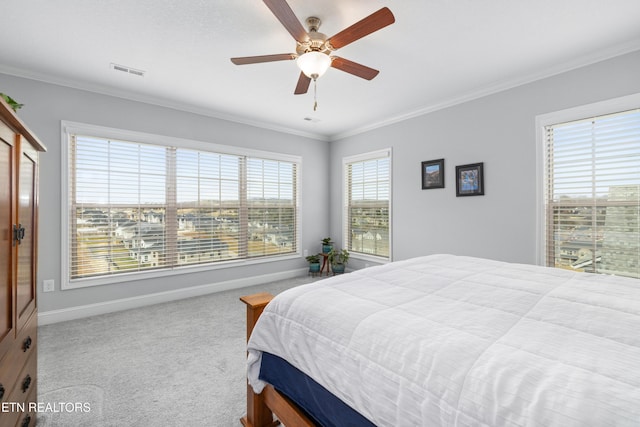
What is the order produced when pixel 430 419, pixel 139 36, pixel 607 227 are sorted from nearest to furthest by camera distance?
pixel 430 419
pixel 139 36
pixel 607 227

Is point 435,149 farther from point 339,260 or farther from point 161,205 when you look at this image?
point 161,205

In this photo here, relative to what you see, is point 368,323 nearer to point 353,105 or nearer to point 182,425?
point 182,425

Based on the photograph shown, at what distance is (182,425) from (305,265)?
12.1 feet

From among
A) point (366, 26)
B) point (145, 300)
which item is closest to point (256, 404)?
point (366, 26)

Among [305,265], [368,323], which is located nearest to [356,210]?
[305,265]

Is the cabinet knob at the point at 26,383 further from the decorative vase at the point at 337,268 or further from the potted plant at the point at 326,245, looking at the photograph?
the potted plant at the point at 326,245

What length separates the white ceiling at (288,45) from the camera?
2043 mm

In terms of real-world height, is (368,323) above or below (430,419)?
above

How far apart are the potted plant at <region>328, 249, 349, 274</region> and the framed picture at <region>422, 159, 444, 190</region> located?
1.79 metres

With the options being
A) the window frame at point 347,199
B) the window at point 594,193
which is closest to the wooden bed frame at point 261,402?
the window at point 594,193

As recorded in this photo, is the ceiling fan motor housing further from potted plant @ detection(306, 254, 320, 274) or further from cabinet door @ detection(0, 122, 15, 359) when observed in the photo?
potted plant @ detection(306, 254, 320, 274)

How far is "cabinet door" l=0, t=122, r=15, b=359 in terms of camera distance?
1159 mm

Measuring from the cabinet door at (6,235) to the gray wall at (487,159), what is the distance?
3.92 m

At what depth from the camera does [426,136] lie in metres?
4.00
